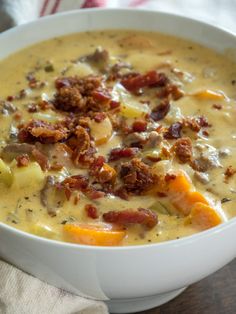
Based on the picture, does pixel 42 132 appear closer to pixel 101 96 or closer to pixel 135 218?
pixel 101 96

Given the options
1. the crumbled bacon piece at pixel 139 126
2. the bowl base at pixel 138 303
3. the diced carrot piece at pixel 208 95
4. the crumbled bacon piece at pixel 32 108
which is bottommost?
the bowl base at pixel 138 303

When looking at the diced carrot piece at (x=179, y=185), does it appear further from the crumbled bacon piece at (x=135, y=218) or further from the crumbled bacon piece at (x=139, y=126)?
the crumbled bacon piece at (x=139, y=126)

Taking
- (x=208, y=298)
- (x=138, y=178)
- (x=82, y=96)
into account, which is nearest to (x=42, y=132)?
(x=82, y=96)

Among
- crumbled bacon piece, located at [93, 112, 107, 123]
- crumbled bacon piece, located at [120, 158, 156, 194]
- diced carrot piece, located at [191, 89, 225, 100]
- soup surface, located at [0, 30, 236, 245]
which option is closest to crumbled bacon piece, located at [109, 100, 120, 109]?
soup surface, located at [0, 30, 236, 245]

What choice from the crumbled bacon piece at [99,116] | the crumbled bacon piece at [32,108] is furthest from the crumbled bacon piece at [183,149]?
the crumbled bacon piece at [32,108]

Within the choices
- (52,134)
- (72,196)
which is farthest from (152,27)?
(72,196)

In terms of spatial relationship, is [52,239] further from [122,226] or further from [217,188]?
[217,188]

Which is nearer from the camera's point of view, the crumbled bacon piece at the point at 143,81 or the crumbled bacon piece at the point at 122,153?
the crumbled bacon piece at the point at 122,153

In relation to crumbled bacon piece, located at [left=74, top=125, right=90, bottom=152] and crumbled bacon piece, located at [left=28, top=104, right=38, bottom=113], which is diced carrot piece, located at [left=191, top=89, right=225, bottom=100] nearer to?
crumbled bacon piece, located at [left=74, top=125, right=90, bottom=152]
